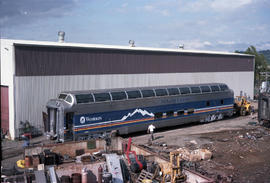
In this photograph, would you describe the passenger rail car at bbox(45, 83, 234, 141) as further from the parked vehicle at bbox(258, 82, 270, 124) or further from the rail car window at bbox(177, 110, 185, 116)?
the parked vehicle at bbox(258, 82, 270, 124)

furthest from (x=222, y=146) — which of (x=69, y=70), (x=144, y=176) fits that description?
(x=69, y=70)

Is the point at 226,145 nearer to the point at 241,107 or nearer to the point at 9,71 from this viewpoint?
the point at 241,107

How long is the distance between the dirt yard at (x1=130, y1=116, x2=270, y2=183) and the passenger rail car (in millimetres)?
1257

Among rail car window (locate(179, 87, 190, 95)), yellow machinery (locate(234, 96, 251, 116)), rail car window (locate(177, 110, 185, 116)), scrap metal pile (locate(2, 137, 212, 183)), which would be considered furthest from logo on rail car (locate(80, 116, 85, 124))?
yellow machinery (locate(234, 96, 251, 116))

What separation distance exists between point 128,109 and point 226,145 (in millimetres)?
7424

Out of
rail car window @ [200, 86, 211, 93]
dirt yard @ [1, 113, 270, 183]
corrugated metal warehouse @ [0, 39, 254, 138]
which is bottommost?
dirt yard @ [1, 113, 270, 183]

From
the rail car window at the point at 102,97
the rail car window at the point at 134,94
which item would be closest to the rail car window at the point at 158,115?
the rail car window at the point at 134,94

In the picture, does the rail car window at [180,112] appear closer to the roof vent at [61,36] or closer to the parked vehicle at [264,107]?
the parked vehicle at [264,107]

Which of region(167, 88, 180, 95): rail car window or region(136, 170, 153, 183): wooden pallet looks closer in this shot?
region(136, 170, 153, 183): wooden pallet

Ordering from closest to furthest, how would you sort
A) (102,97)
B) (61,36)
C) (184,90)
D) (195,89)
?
(102,97)
(184,90)
(195,89)
(61,36)

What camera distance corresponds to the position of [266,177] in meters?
13.7

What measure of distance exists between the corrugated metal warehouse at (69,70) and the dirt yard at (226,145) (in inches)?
242

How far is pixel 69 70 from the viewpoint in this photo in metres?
22.5

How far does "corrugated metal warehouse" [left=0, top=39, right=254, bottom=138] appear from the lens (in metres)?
20.1
